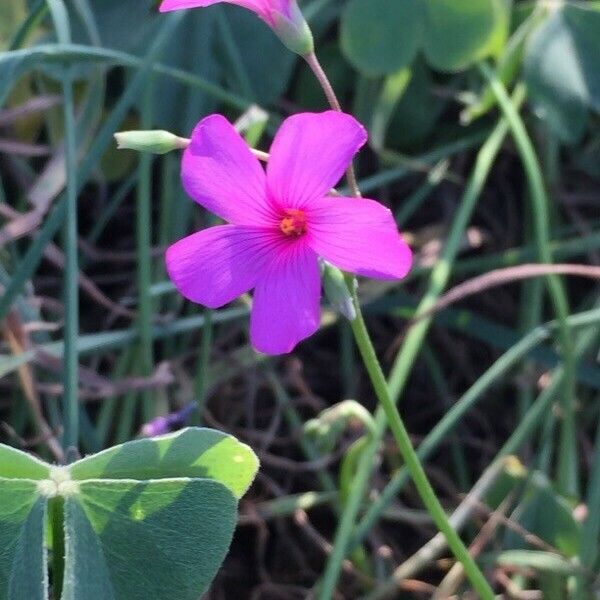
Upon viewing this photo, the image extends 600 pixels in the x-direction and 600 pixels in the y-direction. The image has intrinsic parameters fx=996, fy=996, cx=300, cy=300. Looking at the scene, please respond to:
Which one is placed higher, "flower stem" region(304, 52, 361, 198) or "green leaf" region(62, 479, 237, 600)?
"flower stem" region(304, 52, 361, 198)

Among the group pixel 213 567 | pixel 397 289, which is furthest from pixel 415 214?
pixel 213 567

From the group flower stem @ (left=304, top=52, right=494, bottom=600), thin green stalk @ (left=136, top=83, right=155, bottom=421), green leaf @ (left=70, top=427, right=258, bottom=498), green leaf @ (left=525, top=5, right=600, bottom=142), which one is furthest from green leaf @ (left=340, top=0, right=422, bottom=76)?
green leaf @ (left=70, top=427, right=258, bottom=498)

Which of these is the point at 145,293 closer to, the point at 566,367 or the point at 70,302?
the point at 70,302

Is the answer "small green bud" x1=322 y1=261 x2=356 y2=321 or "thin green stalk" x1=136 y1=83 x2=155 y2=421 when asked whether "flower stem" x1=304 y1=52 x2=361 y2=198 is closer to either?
"small green bud" x1=322 y1=261 x2=356 y2=321

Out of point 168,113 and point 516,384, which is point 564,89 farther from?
point 168,113

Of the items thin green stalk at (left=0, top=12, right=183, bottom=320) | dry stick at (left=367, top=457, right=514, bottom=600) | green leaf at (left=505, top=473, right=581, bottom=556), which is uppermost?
thin green stalk at (left=0, top=12, right=183, bottom=320)

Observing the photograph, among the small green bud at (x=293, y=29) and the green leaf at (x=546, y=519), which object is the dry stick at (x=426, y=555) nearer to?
the green leaf at (x=546, y=519)

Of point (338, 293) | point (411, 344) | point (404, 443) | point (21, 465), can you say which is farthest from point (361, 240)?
point (411, 344)
